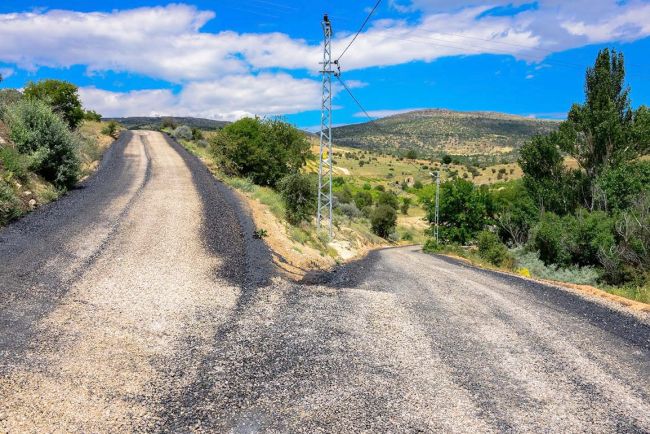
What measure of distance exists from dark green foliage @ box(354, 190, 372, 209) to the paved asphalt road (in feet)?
182

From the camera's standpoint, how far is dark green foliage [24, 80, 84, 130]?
40.8 meters

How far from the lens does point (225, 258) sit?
40.4 feet

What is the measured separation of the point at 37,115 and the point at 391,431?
19917mm

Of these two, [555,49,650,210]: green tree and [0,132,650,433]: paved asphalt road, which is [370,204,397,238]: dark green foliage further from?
[0,132,650,433]: paved asphalt road

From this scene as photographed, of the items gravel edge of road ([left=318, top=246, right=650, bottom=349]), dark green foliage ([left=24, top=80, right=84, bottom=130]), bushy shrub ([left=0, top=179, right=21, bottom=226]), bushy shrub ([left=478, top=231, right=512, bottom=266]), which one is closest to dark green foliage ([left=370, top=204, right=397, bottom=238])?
bushy shrub ([left=478, top=231, right=512, bottom=266])

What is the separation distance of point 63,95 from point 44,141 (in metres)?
27.4

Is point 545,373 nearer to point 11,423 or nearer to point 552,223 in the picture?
point 11,423

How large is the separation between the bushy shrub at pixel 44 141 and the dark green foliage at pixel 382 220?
1703 inches

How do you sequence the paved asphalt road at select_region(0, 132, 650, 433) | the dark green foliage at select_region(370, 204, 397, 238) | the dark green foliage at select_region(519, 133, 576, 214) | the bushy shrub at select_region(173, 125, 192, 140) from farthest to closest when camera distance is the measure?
the bushy shrub at select_region(173, 125, 192, 140)
the dark green foliage at select_region(370, 204, 397, 238)
the dark green foliage at select_region(519, 133, 576, 214)
the paved asphalt road at select_region(0, 132, 650, 433)

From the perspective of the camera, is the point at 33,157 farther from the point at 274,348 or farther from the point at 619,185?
the point at 619,185

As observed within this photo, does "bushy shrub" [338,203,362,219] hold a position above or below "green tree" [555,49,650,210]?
below

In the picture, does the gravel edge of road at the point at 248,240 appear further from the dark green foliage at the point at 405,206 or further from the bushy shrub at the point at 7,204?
the dark green foliage at the point at 405,206

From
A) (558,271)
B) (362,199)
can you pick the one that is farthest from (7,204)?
(362,199)

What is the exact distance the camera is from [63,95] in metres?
41.8
